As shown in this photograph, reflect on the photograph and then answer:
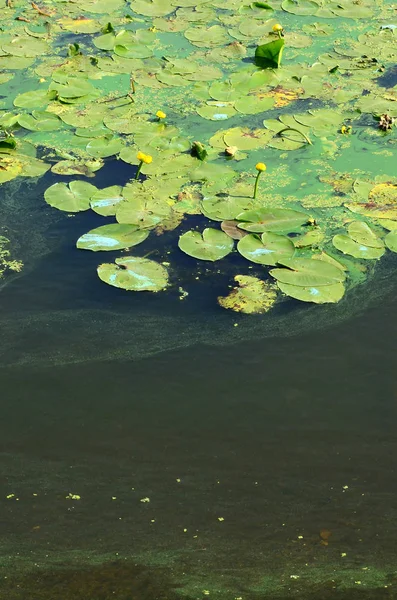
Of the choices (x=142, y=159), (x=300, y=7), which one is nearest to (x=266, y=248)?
(x=142, y=159)

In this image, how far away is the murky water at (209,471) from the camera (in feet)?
8.63

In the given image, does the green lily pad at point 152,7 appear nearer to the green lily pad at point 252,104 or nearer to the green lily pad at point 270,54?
the green lily pad at point 270,54

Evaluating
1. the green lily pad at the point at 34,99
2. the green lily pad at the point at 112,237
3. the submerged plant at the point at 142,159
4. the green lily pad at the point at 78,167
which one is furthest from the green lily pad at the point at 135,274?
the green lily pad at the point at 34,99

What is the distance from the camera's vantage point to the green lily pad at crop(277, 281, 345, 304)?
367cm

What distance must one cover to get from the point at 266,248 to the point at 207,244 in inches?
11.9

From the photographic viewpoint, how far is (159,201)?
4273mm

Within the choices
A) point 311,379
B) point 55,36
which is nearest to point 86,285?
point 311,379

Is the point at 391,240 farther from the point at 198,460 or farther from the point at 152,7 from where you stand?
the point at 152,7

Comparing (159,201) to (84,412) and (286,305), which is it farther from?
(84,412)

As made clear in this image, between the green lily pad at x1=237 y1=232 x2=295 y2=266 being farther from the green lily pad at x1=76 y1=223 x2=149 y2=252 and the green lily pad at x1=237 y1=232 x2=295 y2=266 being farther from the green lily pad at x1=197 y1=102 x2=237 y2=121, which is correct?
the green lily pad at x1=197 y1=102 x2=237 y2=121

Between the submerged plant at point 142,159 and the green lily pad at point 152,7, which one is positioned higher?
the green lily pad at point 152,7

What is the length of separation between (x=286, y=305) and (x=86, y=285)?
0.99 meters

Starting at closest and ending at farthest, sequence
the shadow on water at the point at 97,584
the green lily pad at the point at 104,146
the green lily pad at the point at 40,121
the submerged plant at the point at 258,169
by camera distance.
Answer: the shadow on water at the point at 97,584 < the submerged plant at the point at 258,169 < the green lily pad at the point at 104,146 < the green lily pad at the point at 40,121

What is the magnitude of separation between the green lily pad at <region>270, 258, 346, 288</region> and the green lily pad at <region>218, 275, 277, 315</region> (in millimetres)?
81
